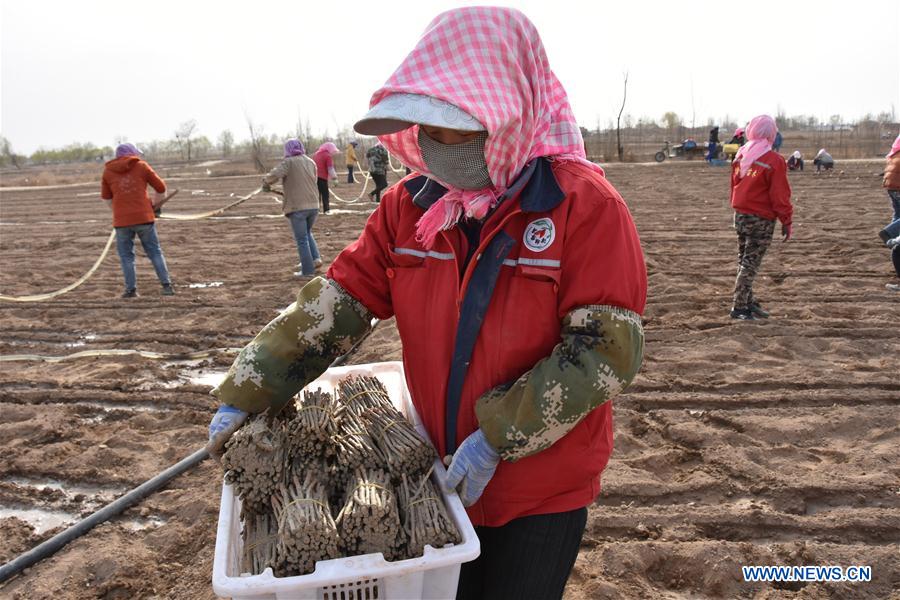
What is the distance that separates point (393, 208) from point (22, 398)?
4.28 m

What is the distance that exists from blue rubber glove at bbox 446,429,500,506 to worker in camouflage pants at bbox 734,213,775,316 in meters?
4.94

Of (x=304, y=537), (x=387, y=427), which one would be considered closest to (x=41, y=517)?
(x=387, y=427)

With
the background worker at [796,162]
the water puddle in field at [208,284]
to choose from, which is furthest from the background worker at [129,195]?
the background worker at [796,162]

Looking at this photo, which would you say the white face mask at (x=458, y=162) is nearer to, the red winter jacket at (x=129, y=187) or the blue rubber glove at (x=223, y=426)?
the blue rubber glove at (x=223, y=426)

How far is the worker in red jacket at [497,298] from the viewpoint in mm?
1374

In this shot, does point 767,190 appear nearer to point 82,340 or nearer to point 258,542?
point 258,542

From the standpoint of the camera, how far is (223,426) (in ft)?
5.63

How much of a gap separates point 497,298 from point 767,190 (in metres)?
5.02

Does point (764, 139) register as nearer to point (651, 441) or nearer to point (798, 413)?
point (798, 413)

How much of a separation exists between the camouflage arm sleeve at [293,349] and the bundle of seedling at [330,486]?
0.29ft

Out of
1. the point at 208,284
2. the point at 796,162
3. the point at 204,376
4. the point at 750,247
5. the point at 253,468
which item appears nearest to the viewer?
the point at 253,468

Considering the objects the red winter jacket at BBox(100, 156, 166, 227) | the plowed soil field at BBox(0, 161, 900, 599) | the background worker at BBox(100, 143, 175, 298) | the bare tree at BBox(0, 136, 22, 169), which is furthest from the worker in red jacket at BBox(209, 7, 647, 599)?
the bare tree at BBox(0, 136, 22, 169)

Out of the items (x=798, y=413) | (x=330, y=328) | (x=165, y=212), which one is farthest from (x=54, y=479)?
(x=165, y=212)

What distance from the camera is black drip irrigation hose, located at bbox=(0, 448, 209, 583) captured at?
2840 mm
